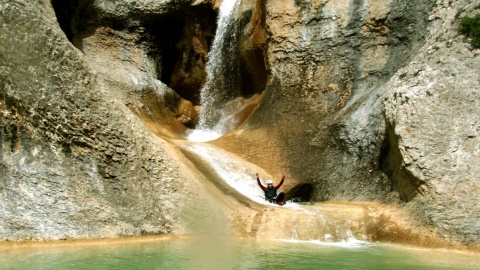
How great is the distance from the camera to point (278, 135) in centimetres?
1844

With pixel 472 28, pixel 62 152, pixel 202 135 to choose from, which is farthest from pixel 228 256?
pixel 202 135

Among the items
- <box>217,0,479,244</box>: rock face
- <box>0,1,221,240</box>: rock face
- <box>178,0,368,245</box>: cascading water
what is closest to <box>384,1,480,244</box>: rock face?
<box>217,0,479,244</box>: rock face

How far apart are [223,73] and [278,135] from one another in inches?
216

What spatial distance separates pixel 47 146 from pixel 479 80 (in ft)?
33.6

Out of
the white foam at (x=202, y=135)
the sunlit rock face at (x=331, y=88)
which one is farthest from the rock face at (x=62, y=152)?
the white foam at (x=202, y=135)

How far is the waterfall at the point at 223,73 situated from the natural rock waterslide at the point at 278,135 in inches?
90.6

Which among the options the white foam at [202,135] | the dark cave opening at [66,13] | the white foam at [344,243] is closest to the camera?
the white foam at [344,243]

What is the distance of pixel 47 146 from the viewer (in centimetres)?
1129

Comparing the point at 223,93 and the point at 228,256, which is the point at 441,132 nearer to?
the point at 228,256

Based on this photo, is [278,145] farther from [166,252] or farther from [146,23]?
[166,252]

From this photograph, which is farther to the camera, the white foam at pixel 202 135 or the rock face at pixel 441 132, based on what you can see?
the white foam at pixel 202 135

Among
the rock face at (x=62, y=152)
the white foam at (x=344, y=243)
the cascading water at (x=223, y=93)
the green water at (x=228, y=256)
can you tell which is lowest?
the green water at (x=228, y=256)

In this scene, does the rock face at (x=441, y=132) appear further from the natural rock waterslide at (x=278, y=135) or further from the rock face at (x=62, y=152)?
the rock face at (x=62, y=152)

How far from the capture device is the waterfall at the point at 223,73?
2192 centimetres
